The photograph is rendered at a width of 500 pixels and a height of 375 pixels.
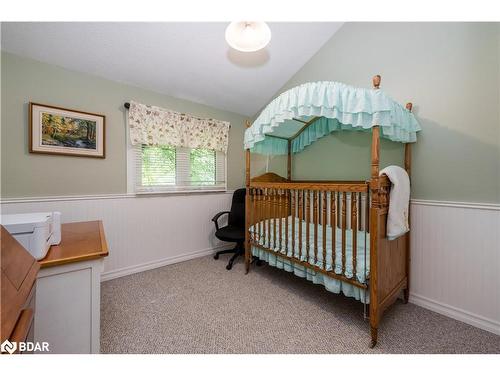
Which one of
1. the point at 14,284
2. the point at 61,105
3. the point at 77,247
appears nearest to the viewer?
the point at 14,284

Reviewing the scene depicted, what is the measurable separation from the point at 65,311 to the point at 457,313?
103 inches

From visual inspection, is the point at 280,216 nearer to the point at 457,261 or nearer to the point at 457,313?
the point at 457,261

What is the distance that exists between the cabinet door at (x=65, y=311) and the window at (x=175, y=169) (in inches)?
59.0

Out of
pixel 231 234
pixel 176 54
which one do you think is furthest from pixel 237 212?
pixel 176 54

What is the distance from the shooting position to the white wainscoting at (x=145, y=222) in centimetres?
208

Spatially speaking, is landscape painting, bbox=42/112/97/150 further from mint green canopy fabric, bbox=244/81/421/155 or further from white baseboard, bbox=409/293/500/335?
white baseboard, bbox=409/293/500/335

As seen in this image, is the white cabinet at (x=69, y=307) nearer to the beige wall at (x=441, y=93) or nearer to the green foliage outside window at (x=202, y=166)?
the green foliage outside window at (x=202, y=166)

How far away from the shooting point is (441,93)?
1722mm

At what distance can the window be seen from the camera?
246 cm

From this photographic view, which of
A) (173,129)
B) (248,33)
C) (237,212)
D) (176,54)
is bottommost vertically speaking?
(237,212)

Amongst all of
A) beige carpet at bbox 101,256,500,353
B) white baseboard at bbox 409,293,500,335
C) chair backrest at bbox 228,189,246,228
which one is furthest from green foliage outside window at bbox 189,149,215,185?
white baseboard at bbox 409,293,500,335

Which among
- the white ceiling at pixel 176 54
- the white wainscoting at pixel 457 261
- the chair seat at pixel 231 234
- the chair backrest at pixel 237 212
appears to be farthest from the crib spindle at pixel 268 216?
the white ceiling at pixel 176 54

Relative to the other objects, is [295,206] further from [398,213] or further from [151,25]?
[151,25]
